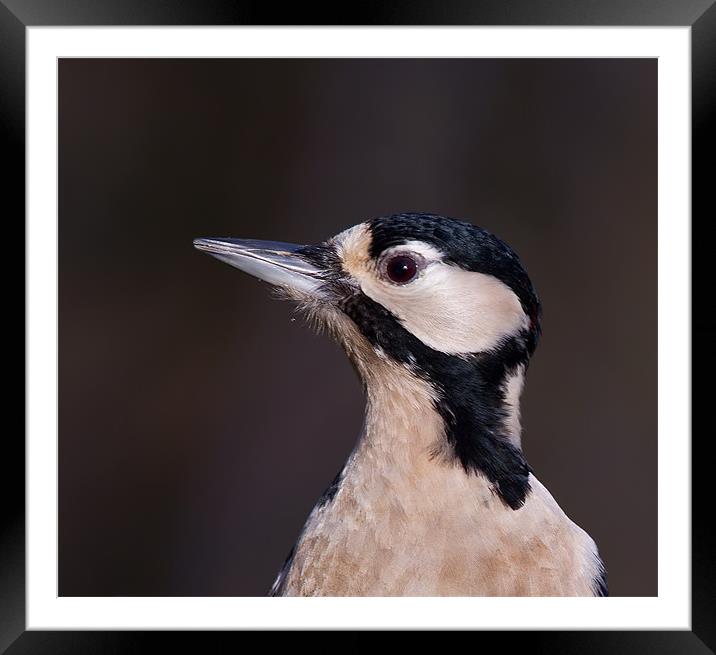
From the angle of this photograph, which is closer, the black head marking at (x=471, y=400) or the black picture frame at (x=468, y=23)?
the black picture frame at (x=468, y=23)

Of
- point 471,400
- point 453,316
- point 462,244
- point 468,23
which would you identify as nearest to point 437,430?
point 471,400

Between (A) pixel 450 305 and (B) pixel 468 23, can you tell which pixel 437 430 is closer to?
(A) pixel 450 305

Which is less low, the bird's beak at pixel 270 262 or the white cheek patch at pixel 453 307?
the bird's beak at pixel 270 262

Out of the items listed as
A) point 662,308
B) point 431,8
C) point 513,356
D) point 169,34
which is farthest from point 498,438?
point 169,34

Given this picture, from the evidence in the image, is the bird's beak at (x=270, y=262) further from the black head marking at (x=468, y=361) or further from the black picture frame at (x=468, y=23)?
the black picture frame at (x=468, y=23)

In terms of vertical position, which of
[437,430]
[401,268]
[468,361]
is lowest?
[437,430]

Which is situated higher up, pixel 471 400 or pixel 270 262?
pixel 270 262

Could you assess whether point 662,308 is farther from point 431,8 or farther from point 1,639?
point 1,639

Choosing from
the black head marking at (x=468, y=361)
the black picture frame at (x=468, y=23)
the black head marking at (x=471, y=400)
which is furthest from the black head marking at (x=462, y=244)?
the black picture frame at (x=468, y=23)
